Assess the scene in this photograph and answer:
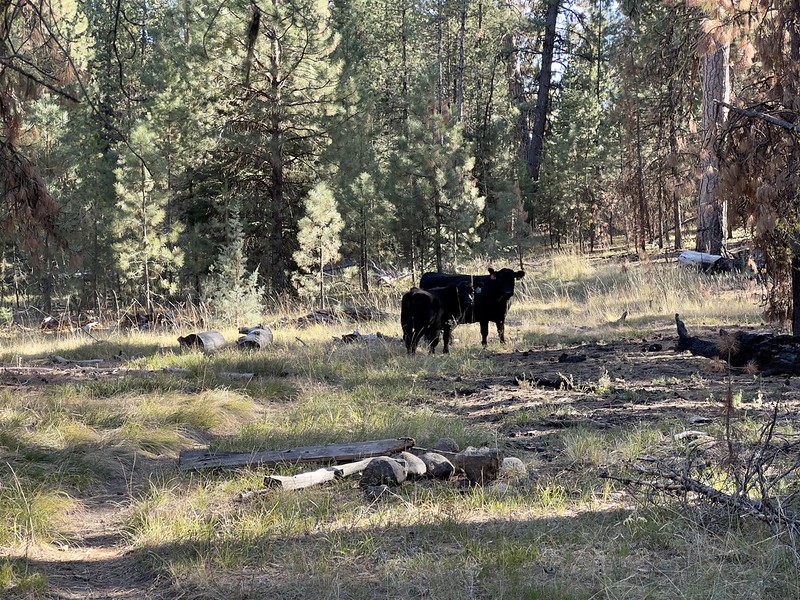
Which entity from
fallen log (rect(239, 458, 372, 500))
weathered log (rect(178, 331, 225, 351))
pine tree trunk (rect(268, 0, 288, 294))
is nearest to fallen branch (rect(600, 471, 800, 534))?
fallen log (rect(239, 458, 372, 500))

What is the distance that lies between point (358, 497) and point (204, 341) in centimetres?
678

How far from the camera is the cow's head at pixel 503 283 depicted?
11.4m

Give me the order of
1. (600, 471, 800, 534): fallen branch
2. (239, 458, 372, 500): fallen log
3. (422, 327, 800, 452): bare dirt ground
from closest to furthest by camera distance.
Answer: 1. (600, 471, 800, 534): fallen branch
2. (239, 458, 372, 500): fallen log
3. (422, 327, 800, 452): bare dirt ground

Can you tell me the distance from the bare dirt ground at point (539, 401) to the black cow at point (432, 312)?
990mm

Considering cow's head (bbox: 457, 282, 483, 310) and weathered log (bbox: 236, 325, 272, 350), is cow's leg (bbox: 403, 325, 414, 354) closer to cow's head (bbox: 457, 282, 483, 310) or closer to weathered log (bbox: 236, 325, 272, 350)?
cow's head (bbox: 457, 282, 483, 310)

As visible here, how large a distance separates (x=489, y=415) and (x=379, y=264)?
19.9m

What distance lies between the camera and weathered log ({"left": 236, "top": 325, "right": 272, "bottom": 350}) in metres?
10.9

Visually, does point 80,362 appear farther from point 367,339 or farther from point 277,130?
point 277,130

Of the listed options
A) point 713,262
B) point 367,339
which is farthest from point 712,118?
point 367,339

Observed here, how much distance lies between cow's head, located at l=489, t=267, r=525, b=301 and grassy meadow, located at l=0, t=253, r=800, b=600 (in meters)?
2.21

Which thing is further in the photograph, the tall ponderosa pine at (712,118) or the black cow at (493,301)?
the tall ponderosa pine at (712,118)

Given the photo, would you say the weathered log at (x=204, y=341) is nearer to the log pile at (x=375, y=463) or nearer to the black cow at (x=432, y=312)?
the black cow at (x=432, y=312)

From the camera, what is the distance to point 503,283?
11492 mm

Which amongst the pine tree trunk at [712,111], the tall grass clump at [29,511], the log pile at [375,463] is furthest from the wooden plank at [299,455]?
the pine tree trunk at [712,111]
